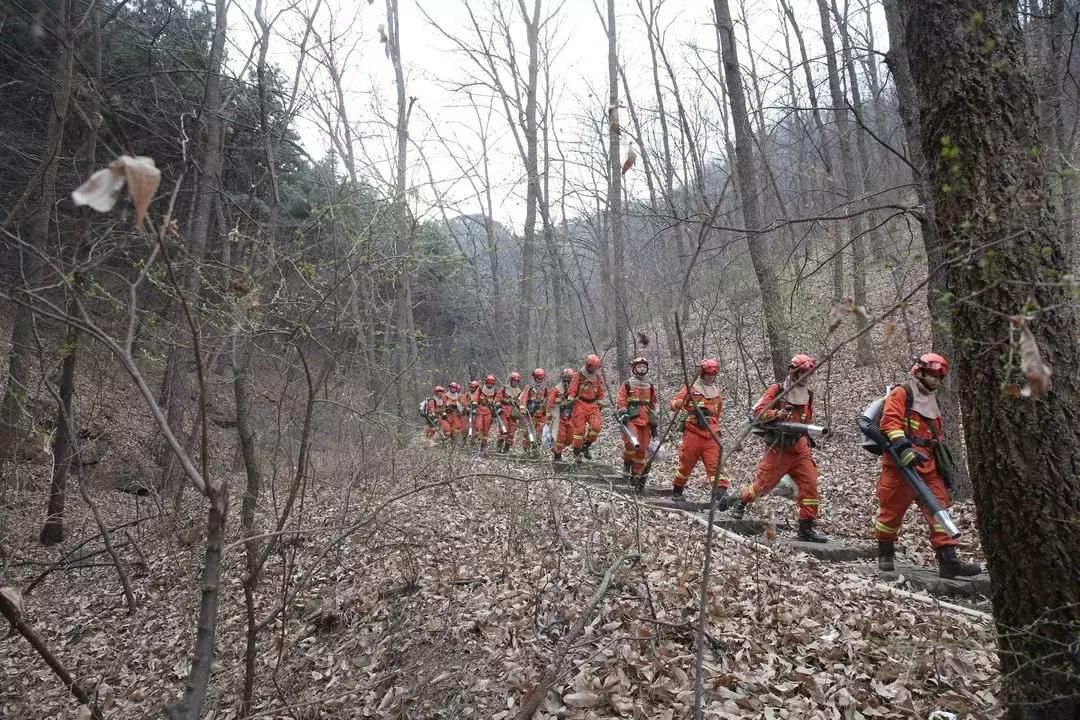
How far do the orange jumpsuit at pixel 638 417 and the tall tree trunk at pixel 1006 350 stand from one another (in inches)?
240

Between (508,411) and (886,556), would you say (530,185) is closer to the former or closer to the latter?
(508,411)

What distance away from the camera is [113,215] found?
8.45 m

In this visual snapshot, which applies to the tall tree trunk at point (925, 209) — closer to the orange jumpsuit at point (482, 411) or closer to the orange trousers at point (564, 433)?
the orange trousers at point (564, 433)

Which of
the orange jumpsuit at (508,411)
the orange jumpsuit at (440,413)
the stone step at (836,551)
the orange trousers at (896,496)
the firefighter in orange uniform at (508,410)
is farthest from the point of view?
the orange jumpsuit at (440,413)

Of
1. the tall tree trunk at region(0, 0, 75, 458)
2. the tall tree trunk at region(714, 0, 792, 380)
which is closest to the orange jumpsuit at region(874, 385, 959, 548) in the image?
the tall tree trunk at region(714, 0, 792, 380)

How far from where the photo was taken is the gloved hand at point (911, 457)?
512cm

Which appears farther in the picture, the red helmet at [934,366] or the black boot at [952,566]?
the red helmet at [934,366]

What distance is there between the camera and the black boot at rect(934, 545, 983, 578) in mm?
4973

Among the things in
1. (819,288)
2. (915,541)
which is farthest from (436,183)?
(819,288)

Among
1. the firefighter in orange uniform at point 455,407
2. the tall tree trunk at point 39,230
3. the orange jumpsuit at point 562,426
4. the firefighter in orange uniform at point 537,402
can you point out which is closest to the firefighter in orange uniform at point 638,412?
the orange jumpsuit at point 562,426

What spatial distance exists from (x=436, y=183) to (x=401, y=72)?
1903 centimetres

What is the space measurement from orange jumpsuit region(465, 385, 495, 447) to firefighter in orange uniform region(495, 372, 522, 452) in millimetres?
393

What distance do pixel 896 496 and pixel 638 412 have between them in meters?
3.99

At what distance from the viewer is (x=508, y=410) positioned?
608 inches
